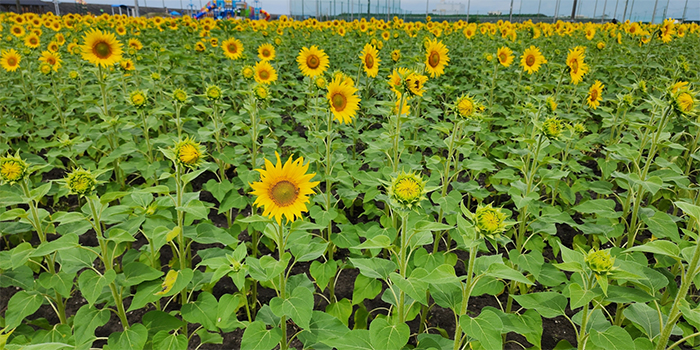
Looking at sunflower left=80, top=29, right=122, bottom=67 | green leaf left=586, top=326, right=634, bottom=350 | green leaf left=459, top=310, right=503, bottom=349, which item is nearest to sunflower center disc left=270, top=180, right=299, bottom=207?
green leaf left=459, top=310, right=503, bottom=349

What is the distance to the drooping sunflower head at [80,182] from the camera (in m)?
1.78

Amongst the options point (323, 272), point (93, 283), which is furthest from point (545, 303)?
point (93, 283)

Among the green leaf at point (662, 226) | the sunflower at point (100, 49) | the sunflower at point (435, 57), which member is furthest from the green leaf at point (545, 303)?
the sunflower at point (100, 49)

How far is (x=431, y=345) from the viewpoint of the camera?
69.5 inches

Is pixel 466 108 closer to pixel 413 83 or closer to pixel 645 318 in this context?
pixel 413 83

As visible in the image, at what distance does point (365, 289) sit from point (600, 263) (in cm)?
126

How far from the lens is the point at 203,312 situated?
199cm

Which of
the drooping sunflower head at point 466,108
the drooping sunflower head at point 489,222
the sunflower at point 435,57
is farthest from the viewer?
the sunflower at point 435,57

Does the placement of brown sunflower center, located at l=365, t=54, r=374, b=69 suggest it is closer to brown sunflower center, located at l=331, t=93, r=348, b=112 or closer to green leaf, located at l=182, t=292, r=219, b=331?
brown sunflower center, located at l=331, t=93, r=348, b=112

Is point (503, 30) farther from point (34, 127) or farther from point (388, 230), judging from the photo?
point (34, 127)

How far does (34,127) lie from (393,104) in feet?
16.3

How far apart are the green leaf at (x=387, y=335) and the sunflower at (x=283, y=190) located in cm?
61

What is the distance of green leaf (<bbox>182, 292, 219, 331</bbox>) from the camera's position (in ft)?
6.40

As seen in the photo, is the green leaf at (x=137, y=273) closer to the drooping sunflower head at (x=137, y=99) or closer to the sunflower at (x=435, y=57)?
the drooping sunflower head at (x=137, y=99)
